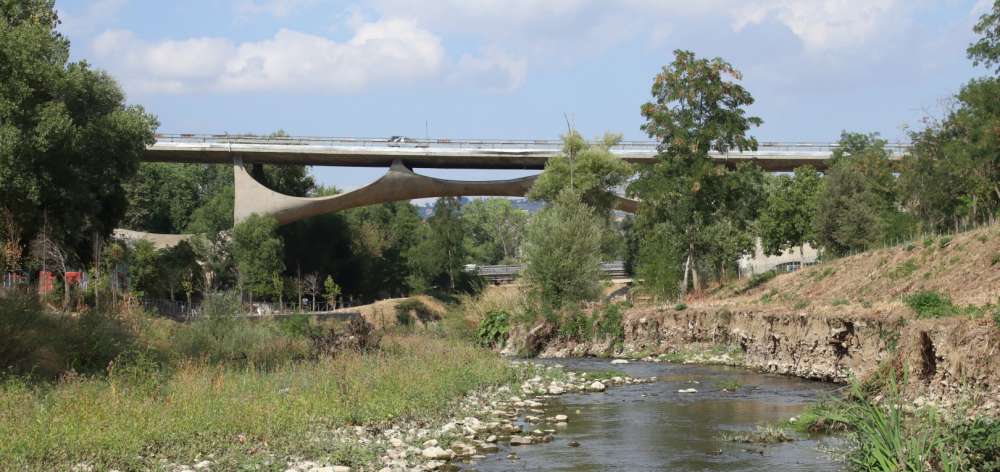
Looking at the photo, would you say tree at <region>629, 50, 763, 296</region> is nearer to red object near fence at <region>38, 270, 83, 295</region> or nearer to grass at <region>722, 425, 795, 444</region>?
red object near fence at <region>38, 270, 83, 295</region>

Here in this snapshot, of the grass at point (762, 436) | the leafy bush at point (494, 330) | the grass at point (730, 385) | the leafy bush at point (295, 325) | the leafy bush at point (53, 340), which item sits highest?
the leafy bush at point (53, 340)

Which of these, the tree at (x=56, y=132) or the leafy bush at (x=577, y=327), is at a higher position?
the tree at (x=56, y=132)

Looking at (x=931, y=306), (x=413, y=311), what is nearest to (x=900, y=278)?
(x=931, y=306)

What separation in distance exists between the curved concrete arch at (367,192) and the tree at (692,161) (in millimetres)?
29384

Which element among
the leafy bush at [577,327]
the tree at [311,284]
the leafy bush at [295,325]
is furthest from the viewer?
the tree at [311,284]

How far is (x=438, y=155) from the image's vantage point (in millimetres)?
77188

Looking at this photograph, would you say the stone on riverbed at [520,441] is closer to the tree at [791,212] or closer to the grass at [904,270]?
the grass at [904,270]

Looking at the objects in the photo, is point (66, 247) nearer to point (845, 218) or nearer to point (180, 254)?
point (180, 254)

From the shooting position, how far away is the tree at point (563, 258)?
42.4 meters

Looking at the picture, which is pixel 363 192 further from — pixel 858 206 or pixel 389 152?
pixel 858 206

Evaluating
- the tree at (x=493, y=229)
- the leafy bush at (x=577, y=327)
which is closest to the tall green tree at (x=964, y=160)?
the leafy bush at (x=577, y=327)

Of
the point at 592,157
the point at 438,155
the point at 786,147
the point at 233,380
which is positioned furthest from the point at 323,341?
the point at 786,147

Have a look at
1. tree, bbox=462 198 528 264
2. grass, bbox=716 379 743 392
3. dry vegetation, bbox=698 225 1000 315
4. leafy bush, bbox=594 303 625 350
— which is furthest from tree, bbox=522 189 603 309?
tree, bbox=462 198 528 264

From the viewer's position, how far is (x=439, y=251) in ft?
302
